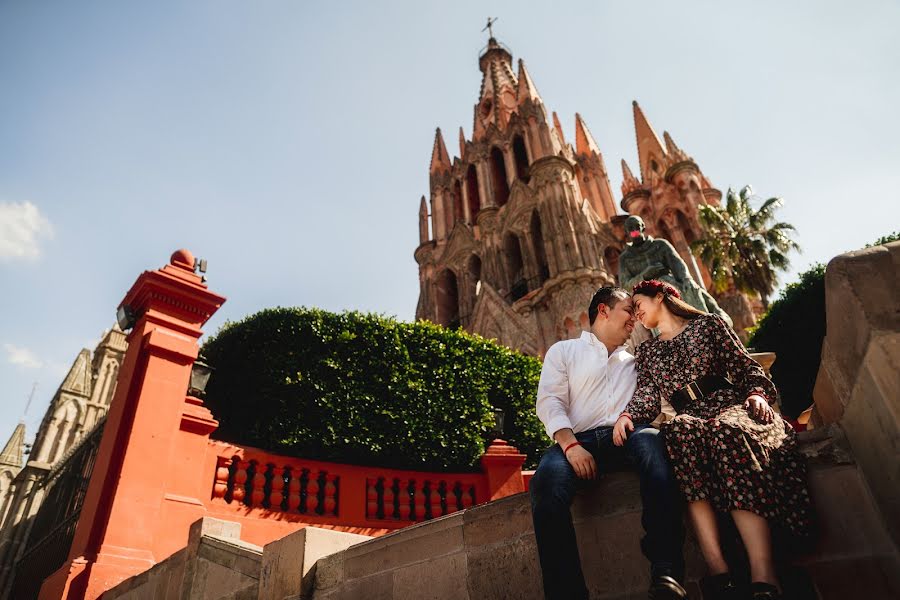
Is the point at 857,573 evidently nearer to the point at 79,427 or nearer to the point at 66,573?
the point at 66,573

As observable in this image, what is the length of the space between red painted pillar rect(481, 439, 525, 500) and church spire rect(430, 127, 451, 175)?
3185 cm

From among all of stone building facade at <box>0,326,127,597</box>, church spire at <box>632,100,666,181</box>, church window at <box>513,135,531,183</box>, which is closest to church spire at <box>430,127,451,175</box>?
church window at <box>513,135,531,183</box>

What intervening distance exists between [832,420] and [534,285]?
973 inches

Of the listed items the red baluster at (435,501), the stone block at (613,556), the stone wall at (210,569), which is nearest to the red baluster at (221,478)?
the stone wall at (210,569)

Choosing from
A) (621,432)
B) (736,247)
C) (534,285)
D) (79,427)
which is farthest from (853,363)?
(79,427)

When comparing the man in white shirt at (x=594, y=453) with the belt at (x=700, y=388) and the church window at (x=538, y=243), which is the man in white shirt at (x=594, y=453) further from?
A: the church window at (x=538, y=243)

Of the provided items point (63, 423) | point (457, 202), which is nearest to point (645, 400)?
point (63, 423)

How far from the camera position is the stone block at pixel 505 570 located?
304cm

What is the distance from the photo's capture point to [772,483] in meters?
2.42

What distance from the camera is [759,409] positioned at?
2635mm

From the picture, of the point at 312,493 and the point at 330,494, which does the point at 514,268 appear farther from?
the point at 312,493

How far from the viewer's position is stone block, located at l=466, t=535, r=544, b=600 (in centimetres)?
304

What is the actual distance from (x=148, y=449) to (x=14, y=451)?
2765 cm

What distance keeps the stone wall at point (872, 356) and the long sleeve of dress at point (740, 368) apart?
0.32 meters
